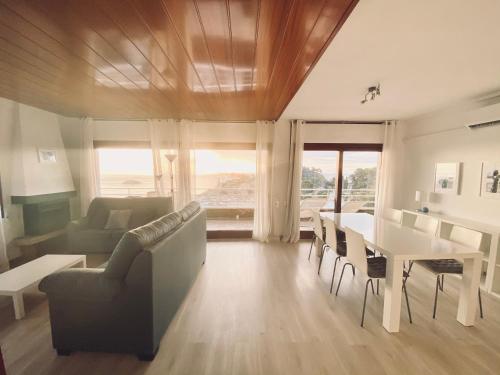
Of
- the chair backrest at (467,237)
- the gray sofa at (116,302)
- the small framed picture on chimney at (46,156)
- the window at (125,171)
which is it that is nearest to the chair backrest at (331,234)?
the chair backrest at (467,237)

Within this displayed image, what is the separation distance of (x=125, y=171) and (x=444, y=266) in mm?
5269

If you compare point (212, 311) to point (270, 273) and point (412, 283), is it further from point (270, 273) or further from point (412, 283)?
point (412, 283)

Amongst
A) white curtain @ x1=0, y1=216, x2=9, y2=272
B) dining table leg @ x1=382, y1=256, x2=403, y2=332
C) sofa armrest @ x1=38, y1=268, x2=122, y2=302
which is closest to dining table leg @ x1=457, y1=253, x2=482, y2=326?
dining table leg @ x1=382, y1=256, x2=403, y2=332

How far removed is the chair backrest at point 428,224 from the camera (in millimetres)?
2758

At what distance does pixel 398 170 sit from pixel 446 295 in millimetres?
2505

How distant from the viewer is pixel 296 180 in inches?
170

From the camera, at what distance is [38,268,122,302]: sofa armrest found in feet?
5.15

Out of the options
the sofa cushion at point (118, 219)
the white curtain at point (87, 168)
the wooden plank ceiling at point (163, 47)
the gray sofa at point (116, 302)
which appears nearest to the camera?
the wooden plank ceiling at point (163, 47)

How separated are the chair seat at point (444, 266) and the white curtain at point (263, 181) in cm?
254

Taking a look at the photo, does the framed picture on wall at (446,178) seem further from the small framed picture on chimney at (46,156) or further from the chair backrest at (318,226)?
the small framed picture on chimney at (46,156)

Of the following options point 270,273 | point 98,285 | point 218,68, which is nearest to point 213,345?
point 98,285

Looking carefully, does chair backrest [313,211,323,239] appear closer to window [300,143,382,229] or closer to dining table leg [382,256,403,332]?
window [300,143,382,229]

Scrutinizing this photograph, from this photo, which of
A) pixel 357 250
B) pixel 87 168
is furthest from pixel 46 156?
pixel 357 250

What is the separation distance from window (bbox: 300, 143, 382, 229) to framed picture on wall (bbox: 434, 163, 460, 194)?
1068 mm
